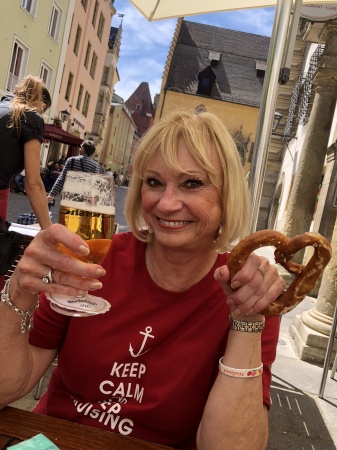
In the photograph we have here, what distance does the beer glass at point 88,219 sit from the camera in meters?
1.17

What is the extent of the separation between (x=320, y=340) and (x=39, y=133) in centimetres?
364

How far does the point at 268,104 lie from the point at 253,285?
2.13 metres

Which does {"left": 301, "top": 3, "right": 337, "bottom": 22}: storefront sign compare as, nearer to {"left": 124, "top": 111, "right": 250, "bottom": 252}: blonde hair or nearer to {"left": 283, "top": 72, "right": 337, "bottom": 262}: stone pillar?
{"left": 283, "top": 72, "right": 337, "bottom": 262}: stone pillar

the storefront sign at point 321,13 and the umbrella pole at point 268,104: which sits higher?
the storefront sign at point 321,13

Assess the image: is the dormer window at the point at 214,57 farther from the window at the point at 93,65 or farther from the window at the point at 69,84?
the window at the point at 69,84

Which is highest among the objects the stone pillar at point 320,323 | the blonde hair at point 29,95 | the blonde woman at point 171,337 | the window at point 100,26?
the window at point 100,26

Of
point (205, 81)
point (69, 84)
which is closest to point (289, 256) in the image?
point (69, 84)

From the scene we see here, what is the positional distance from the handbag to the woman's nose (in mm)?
1542

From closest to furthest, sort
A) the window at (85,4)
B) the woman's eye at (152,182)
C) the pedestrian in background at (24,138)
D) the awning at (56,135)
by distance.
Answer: the woman's eye at (152,182) < the pedestrian in background at (24,138) < the awning at (56,135) < the window at (85,4)

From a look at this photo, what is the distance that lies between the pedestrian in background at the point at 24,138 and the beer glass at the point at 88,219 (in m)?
1.84

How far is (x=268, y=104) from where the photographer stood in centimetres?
312

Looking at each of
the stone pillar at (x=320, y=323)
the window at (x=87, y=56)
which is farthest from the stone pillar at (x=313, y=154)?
the window at (x=87, y=56)

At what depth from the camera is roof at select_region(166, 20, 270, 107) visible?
41.7 meters

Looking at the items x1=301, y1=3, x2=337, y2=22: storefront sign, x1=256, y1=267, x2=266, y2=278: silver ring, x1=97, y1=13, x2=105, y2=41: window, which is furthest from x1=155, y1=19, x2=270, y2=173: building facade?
x1=256, y1=267, x2=266, y2=278: silver ring
